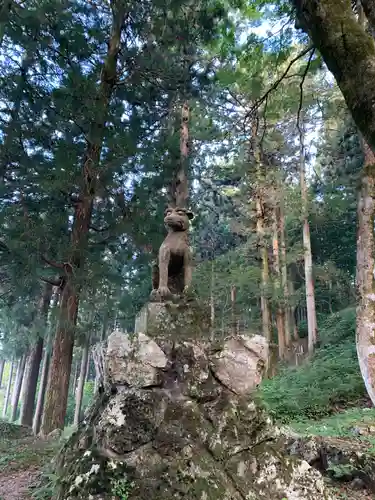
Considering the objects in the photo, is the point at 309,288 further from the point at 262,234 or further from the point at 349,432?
the point at 349,432

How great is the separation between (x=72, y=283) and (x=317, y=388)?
624 centimetres

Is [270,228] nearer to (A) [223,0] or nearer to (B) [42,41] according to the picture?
(A) [223,0]

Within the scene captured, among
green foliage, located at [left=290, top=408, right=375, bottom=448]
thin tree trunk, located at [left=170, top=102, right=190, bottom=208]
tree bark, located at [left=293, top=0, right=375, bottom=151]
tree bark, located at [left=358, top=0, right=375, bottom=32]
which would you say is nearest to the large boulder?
green foliage, located at [left=290, top=408, right=375, bottom=448]

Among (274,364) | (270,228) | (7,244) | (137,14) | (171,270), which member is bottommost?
(274,364)

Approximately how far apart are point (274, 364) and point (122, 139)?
878 centimetres

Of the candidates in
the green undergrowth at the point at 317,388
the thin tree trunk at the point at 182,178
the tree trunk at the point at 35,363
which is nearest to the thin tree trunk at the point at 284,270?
the green undergrowth at the point at 317,388

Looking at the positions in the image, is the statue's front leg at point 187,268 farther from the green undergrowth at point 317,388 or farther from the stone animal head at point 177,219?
the green undergrowth at point 317,388

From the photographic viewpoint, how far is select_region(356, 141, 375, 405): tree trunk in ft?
21.1

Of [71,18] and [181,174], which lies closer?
[71,18]

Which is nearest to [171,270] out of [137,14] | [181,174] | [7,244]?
[7,244]

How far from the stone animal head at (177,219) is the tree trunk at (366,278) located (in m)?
4.03

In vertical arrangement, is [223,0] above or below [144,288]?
above

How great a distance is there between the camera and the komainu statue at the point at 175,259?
4.60 metres

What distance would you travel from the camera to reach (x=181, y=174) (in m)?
9.69
